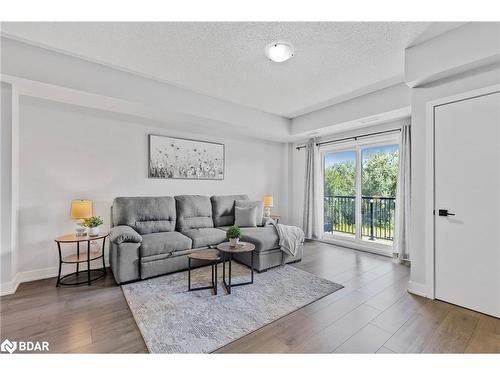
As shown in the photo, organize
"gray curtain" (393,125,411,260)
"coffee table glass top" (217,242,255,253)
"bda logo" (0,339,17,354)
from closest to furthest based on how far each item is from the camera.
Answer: "bda logo" (0,339,17,354) → "coffee table glass top" (217,242,255,253) → "gray curtain" (393,125,411,260)

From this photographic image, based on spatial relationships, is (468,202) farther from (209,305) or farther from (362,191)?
(209,305)

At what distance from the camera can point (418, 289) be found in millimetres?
2455

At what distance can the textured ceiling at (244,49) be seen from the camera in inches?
80.5

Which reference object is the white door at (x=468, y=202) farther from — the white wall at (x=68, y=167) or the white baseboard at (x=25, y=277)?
the white baseboard at (x=25, y=277)

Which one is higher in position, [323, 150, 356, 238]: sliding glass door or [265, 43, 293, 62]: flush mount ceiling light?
[265, 43, 293, 62]: flush mount ceiling light

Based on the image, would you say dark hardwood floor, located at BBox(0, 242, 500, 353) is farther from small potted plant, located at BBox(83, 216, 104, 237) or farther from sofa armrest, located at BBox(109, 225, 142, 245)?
small potted plant, located at BBox(83, 216, 104, 237)

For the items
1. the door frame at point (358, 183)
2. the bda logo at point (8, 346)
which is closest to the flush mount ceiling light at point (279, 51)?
the door frame at point (358, 183)

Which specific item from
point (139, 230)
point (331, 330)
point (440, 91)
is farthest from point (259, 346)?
point (440, 91)

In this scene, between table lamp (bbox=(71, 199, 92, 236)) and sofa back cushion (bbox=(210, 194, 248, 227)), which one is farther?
sofa back cushion (bbox=(210, 194, 248, 227))

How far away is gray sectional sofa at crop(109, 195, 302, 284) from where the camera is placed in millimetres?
2725

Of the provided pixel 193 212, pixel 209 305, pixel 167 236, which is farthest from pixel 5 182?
pixel 209 305

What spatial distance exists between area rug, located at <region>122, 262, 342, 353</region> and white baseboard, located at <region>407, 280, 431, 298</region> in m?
0.78

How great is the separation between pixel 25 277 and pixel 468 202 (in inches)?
195

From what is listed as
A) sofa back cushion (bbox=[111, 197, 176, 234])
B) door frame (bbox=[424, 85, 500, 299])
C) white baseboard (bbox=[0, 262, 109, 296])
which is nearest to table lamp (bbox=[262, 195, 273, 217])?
sofa back cushion (bbox=[111, 197, 176, 234])
